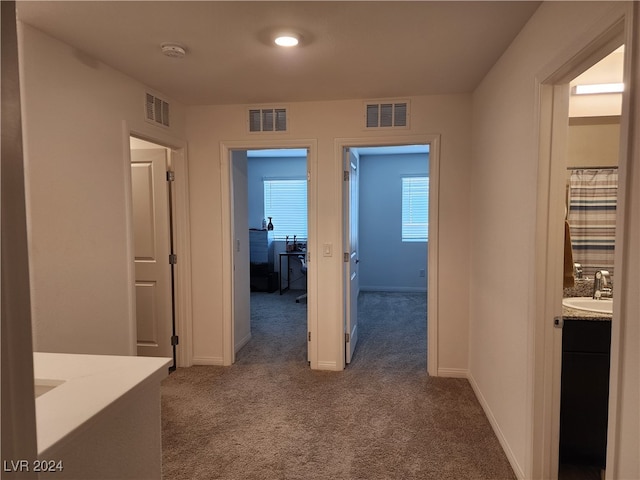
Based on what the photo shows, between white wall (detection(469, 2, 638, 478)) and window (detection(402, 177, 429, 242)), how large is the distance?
152 inches

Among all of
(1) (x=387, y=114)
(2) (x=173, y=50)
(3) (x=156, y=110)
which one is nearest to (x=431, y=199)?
(1) (x=387, y=114)

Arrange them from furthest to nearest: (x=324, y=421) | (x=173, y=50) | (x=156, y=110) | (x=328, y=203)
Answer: (x=328, y=203) < (x=156, y=110) < (x=324, y=421) < (x=173, y=50)

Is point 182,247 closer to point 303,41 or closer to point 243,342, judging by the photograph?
point 243,342

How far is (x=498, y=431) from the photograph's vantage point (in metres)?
2.43

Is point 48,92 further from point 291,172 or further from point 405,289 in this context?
point 405,289

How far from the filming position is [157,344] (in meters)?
3.61

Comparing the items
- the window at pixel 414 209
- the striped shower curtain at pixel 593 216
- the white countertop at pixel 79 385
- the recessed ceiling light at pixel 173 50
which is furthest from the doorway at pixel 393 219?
the white countertop at pixel 79 385

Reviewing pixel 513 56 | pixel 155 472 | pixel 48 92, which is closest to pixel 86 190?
pixel 48 92

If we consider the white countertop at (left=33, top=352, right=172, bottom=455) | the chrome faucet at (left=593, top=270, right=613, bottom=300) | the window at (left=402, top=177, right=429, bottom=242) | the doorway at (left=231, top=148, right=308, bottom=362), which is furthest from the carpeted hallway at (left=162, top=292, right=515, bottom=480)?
the window at (left=402, top=177, right=429, bottom=242)

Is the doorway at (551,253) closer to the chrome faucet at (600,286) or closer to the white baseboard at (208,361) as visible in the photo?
the chrome faucet at (600,286)

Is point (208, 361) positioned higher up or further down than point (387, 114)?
further down

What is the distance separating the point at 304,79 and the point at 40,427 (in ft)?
8.37

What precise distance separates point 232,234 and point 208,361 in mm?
1181

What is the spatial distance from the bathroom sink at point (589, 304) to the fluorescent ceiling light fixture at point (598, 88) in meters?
1.20
